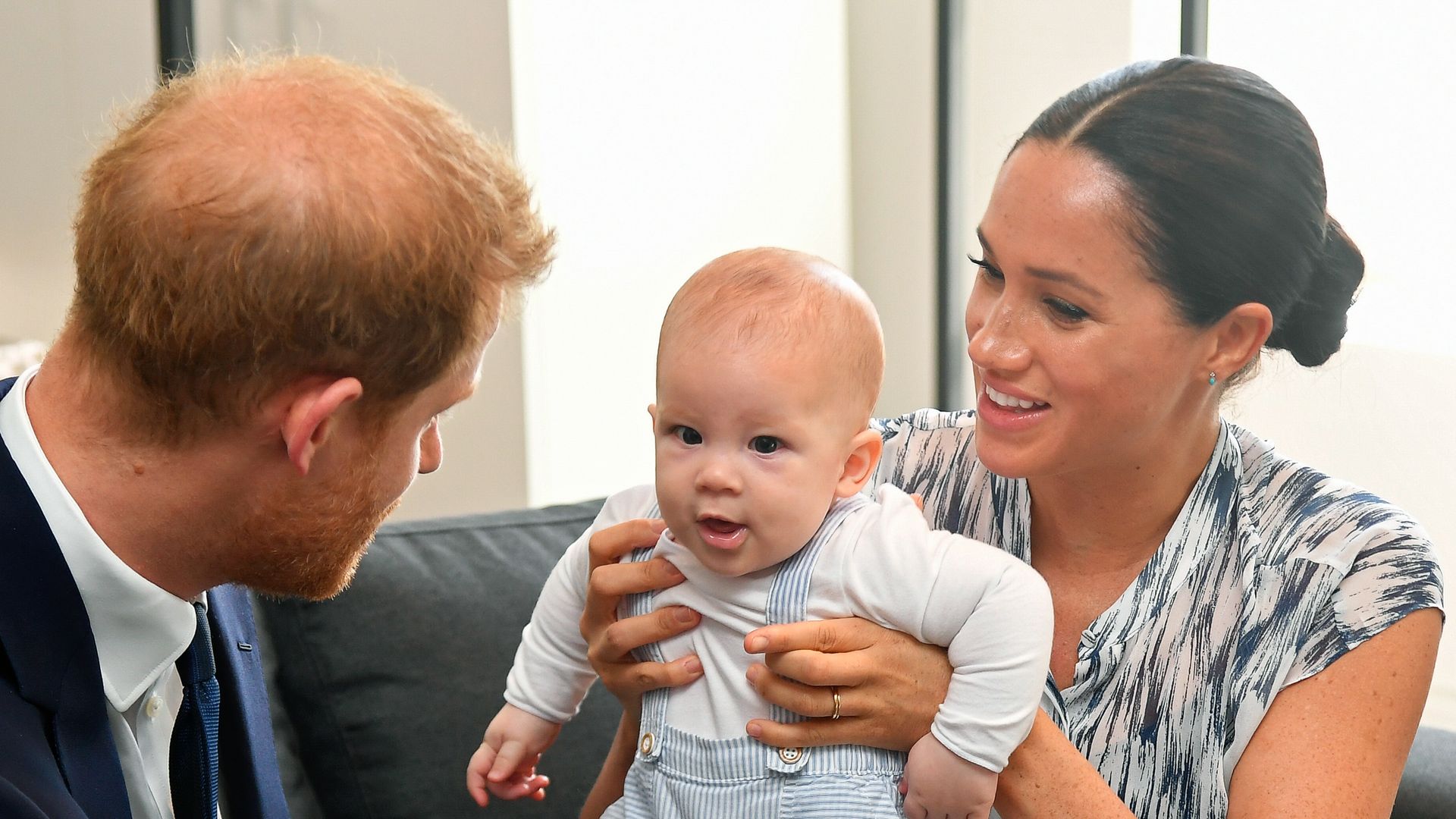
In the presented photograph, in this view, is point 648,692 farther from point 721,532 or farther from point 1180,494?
point 1180,494

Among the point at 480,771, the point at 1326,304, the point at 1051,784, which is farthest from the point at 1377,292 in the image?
the point at 480,771

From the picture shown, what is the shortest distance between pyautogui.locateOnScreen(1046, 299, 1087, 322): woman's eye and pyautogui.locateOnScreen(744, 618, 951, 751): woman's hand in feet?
1.37

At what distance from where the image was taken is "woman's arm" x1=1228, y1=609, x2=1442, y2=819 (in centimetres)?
141

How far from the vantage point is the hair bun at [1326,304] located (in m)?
1.61

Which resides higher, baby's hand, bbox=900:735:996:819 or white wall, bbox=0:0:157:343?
white wall, bbox=0:0:157:343

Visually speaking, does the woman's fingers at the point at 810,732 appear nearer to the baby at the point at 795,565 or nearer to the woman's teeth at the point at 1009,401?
the baby at the point at 795,565

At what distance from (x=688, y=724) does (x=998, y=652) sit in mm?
323

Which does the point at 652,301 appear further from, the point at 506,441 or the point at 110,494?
the point at 110,494

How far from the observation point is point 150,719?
1347 mm

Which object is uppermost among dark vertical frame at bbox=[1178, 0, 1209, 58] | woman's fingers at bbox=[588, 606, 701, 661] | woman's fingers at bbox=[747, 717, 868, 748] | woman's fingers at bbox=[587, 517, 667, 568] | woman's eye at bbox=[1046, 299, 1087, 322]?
dark vertical frame at bbox=[1178, 0, 1209, 58]

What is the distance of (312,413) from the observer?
47.2 inches

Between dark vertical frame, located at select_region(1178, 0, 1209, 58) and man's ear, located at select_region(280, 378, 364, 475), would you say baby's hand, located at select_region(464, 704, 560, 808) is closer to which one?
man's ear, located at select_region(280, 378, 364, 475)

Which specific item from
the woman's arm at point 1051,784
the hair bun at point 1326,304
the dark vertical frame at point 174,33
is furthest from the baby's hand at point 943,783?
the dark vertical frame at point 174,33

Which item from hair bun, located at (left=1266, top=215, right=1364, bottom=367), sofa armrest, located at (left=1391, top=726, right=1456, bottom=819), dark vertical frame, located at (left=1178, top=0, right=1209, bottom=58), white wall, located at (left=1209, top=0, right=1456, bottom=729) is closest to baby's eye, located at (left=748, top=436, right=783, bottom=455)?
hair bun, located at (left=1266, top=215, right=1364, bottom=367)
